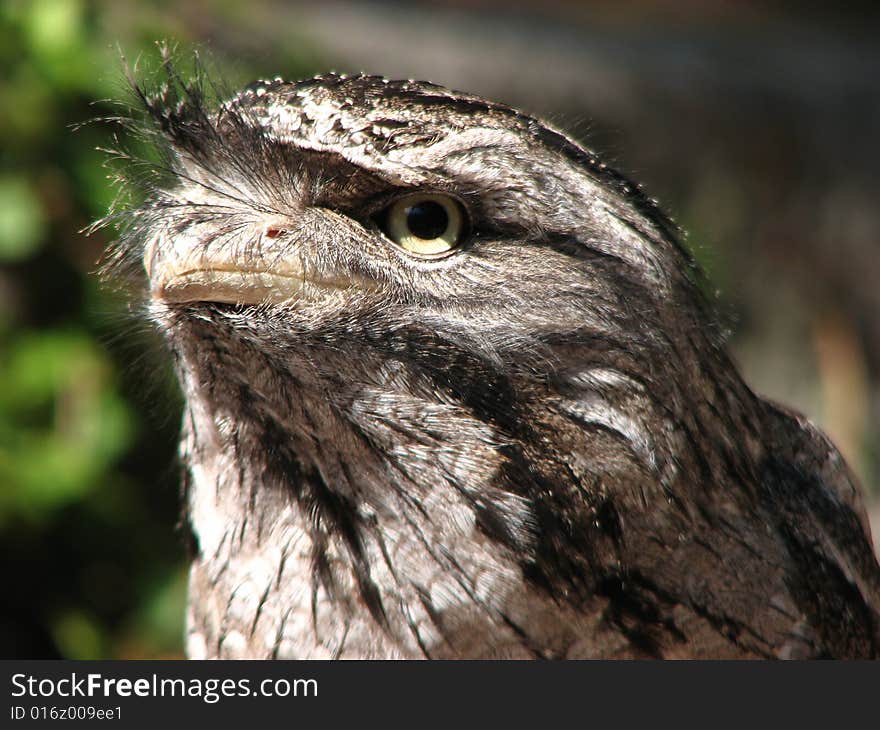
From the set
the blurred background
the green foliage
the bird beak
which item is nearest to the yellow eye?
the bird beak

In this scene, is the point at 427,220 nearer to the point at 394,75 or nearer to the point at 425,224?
the point at 425,224

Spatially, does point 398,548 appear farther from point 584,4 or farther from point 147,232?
point 584,4

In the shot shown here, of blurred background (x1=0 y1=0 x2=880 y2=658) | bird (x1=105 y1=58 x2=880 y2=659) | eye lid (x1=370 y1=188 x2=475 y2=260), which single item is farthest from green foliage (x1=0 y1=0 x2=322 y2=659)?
eye lid (x1=370 y1=188 x2=475 y2=260)

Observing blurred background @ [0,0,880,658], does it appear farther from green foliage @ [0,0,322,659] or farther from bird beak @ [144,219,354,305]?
bird beak @ [144,219,354,305]

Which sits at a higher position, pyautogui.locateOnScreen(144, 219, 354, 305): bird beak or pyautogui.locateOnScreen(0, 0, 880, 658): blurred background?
pyautogui.locateOnScreen(0, 0, 880, 658): blurred background

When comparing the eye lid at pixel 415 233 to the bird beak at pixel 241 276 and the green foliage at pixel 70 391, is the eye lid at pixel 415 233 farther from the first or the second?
the green foliage at pixel 70 391

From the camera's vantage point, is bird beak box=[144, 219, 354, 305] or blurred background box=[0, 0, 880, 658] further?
blurred background box=[0, 0, 880, 658]

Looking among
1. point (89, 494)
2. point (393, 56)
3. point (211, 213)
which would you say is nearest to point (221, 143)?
point (211, 213)

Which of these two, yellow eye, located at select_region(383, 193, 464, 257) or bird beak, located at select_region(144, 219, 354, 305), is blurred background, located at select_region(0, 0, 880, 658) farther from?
yellow eye, located at select_region(383, 193, 464, 257)
